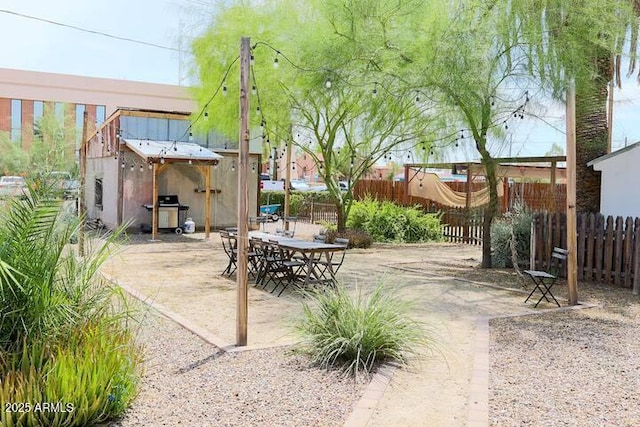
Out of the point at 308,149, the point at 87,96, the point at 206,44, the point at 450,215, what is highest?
the point at 87,96

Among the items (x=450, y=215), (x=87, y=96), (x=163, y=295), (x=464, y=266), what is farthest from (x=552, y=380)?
(x=87, y=96)

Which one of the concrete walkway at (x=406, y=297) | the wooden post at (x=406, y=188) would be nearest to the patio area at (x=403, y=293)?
the concrete walkway at (x=406, y=297)

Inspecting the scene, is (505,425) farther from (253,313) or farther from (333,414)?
(253,313)

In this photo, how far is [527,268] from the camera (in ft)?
36.2

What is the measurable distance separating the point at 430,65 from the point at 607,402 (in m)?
6.84

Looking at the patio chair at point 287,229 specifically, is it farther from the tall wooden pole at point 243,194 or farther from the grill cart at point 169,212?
the tall wooden pole at point 243,194

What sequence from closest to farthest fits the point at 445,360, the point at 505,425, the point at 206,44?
the point at 505,425 < the point at 445,360 < the point at 206,44

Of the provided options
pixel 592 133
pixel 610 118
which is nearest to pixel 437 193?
pixel 610 118

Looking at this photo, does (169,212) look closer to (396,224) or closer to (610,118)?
(396,224)

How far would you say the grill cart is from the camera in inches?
699

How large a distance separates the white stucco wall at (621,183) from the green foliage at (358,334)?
6516mm

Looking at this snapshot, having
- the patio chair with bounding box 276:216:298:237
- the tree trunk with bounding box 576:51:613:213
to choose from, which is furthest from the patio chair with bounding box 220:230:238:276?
the tree trunk with bounding box 576:51:613:213

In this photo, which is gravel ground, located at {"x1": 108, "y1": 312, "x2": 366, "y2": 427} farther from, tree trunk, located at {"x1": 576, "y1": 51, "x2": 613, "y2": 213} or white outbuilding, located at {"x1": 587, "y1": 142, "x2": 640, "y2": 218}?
tree trunk, located at {"x1": 576, "y1": 51, "x2": 613, "y2": 213}

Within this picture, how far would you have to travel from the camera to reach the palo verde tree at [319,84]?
1080 cm
